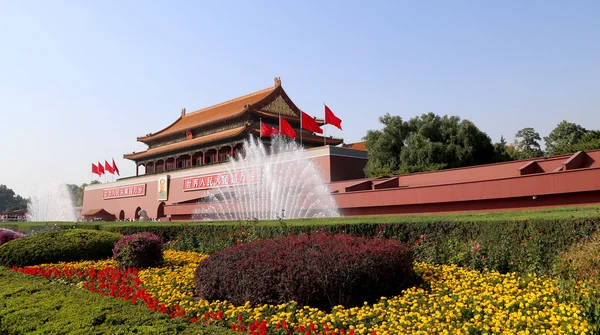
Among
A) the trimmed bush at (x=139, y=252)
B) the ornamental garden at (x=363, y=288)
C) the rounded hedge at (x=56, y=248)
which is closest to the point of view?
the ornamental garden at (x=363, y=288)

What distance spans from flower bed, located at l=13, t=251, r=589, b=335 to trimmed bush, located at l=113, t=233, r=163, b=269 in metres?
1.69

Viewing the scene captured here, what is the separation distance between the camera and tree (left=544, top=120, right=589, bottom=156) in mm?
31469

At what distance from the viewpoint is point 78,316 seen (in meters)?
4.55

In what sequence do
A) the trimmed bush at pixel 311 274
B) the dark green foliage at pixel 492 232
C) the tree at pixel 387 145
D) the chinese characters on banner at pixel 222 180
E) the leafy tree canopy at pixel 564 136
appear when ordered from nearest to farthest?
the trimmed bush at pixel 311 274, the dark green foliage at pixel 492 232, the tree at pixel 387 145, the chinese characters on banner at pixel 222 180, the leafy tree canopy at pixel 564 136

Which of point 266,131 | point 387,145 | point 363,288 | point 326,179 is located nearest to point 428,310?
point 363,288

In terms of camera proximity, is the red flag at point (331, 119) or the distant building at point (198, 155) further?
the distant building at point (198, 155)

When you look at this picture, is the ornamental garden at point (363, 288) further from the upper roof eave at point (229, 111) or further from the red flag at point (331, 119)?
the upper roof eave at point (229, 111)

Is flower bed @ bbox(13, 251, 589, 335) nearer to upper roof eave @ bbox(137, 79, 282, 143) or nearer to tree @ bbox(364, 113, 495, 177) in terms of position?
tree @ bbox(364, 113, 495, 177)

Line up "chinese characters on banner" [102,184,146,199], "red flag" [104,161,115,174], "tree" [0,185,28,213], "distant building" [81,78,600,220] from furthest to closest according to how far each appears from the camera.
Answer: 1. "tree" [0,185,28,213]
2. "red flag" [104,161,115,174]
3. "chinese characters on banner" [102,184,146,199]
4. "distant building" [81,78,600,220]

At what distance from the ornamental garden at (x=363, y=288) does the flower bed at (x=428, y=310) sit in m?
0.02

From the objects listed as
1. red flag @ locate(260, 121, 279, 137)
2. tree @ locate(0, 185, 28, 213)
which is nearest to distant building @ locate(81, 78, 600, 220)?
red flag @ locate(260, 121, 279, 137)

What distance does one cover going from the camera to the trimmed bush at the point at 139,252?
333 inches

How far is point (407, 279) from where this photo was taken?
5.96 meters

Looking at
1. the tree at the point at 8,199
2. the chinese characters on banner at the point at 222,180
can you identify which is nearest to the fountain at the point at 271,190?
the chinese characters on banner at the point at 222,180
